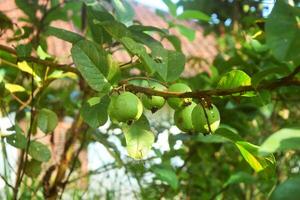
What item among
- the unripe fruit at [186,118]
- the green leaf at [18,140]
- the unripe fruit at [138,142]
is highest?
the unripe fruit at [186,118]

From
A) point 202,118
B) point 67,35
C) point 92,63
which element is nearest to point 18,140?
point 67,35

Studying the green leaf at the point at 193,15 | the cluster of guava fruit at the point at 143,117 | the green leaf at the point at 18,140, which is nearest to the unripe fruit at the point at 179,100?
the cluster of guava fruit at the point at 143,117

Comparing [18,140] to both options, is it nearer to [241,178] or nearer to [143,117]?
[143,117]

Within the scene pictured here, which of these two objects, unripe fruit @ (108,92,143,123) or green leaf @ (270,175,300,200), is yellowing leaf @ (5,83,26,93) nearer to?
unripe fruit @ (108,92,143,123)

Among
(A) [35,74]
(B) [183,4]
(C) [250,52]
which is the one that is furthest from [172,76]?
(B) [183,4]

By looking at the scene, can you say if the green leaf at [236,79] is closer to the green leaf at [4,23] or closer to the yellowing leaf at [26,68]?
the yellowing leaf at [26,68]

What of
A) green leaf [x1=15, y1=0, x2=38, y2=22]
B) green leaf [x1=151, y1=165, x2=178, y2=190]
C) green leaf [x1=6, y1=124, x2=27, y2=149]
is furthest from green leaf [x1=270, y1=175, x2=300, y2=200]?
green leaf [x1=15, y1=0, x2=38, y2=22]

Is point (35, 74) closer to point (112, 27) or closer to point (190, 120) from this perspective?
point (112, 27)
